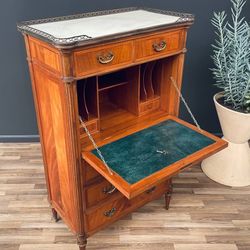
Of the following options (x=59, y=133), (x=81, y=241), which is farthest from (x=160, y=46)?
(x=81, y=241)

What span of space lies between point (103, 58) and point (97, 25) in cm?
22

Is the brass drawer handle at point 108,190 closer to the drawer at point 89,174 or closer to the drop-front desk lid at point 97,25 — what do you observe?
the drawer at point 89,174

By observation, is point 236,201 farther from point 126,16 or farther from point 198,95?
point 126,16

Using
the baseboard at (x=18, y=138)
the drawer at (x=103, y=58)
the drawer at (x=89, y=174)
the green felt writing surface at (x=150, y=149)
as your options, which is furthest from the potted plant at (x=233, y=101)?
the baseboard at (x=18, y=138)

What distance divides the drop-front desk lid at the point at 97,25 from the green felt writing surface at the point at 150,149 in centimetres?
44

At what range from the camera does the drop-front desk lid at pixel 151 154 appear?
114 centimetres

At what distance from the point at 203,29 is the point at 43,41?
1.32 meters

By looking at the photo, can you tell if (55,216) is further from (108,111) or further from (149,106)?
(149,106)

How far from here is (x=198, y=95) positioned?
238cm

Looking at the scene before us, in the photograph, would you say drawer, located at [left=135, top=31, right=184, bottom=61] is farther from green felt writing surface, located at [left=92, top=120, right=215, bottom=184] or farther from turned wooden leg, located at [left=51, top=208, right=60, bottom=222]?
turned wooden leg, located at [left=51, top=208, right=60, bottom=222]

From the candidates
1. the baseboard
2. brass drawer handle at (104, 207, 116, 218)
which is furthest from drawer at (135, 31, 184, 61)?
the baseboard

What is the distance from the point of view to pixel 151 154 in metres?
1.29

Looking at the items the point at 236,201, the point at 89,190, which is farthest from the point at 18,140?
the point at 236,201

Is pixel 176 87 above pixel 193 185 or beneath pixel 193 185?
above
